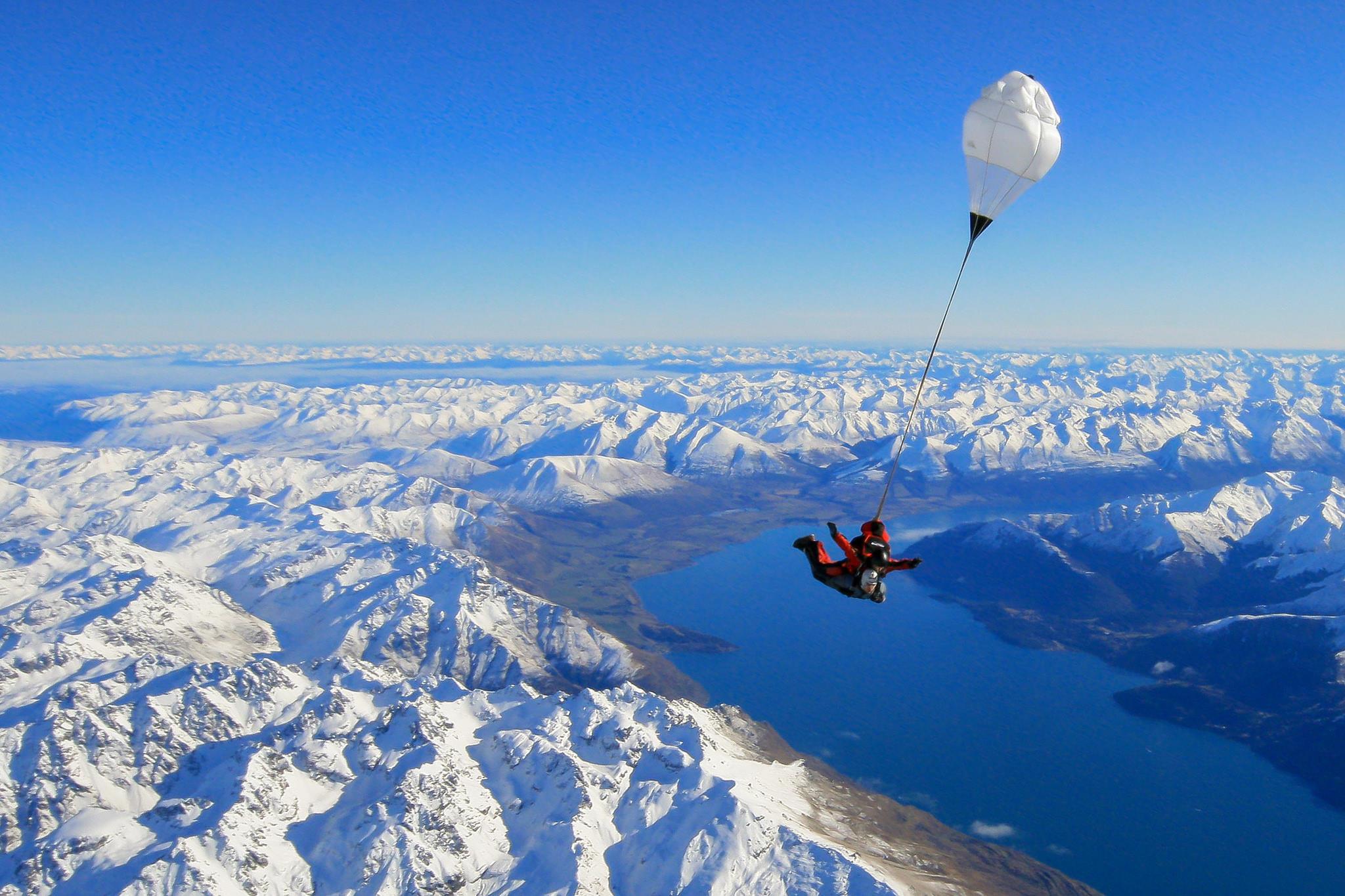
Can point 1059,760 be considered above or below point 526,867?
below

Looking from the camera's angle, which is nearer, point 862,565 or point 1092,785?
point 862,565

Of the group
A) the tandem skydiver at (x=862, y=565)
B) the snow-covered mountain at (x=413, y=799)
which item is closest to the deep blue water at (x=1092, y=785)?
the snow-covered mountain at (x=413, y=799)

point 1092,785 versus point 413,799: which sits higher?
point 413,799

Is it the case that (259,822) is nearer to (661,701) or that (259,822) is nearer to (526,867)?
(526,867)

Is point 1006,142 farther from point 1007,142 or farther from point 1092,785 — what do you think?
point 1092,785

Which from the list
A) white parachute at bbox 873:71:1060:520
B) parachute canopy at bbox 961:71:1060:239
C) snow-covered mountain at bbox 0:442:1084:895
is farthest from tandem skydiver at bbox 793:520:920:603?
snow-covered mountain at bbox 0:442:1084:895

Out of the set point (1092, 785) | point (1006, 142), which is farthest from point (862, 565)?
point (1092, 785)

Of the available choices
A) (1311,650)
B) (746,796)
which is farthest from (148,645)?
(1311,650)
